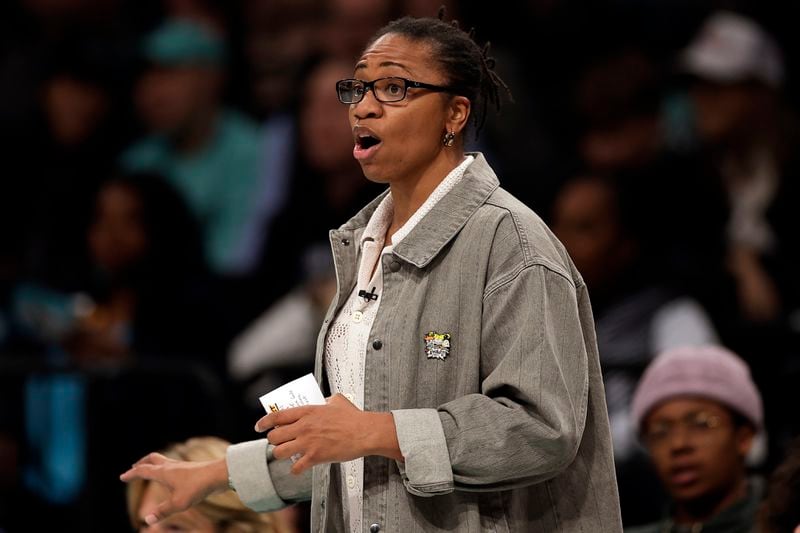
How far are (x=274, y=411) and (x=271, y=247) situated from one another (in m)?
3.90

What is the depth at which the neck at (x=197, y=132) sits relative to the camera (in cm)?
693

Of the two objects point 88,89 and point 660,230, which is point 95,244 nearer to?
point 88,89

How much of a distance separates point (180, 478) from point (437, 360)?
1.85ft

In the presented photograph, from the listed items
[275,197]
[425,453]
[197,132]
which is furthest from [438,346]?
[197,132]

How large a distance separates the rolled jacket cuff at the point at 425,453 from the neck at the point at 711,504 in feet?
6.07

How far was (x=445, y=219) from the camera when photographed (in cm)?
262

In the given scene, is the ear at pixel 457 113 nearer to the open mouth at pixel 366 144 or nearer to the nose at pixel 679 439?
the open mouth at pixel 366 144

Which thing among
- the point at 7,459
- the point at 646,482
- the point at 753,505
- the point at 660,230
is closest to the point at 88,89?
the point at 7,459

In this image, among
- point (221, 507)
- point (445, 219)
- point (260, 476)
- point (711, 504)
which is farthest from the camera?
point (711, 504)

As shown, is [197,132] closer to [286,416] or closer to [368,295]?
[368,295]

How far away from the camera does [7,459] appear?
17.2ft

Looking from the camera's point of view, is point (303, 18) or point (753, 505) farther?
point (303, 18)

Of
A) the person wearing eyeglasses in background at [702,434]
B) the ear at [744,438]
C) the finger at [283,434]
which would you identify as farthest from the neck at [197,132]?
the finger at [283,434]

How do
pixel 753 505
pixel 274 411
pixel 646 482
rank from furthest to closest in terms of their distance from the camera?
pixel 646 482 < pixel 753 505 < pixel 274 411
